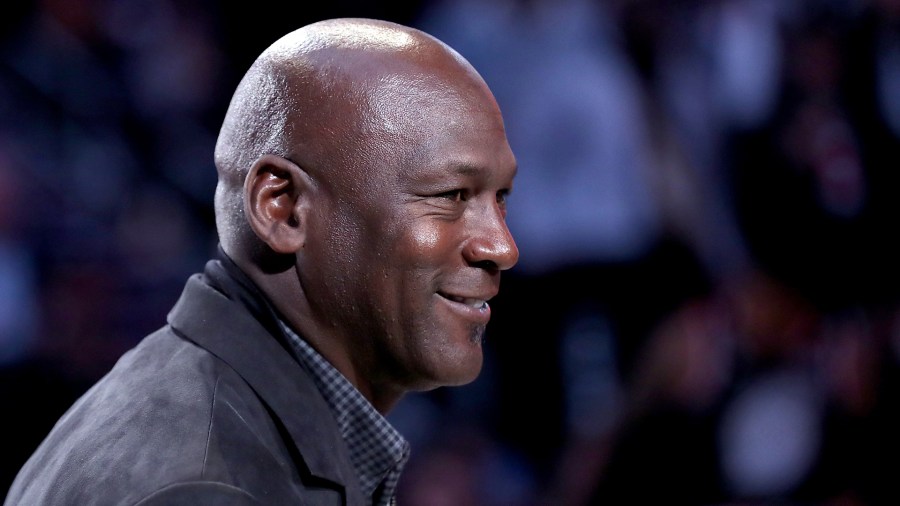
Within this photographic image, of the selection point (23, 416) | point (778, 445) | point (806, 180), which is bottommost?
point (778, 445)

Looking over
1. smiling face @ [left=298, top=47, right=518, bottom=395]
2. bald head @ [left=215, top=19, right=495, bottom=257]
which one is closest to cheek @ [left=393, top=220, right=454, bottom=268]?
smiling face @ [left=298, top=47, right=518, bottom=395]

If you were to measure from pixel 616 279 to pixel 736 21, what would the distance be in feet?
4.50

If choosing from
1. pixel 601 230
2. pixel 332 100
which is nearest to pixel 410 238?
pixel 332 100

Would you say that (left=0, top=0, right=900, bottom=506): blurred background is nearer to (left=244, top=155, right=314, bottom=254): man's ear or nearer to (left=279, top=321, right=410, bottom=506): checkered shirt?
(left=279, top=321, right=410, bottom=506): checkered shirt

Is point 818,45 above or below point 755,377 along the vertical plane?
above

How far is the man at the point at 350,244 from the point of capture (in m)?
1.87

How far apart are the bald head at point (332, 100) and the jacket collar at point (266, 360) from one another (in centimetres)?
11

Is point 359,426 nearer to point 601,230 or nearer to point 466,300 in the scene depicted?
point 466,300

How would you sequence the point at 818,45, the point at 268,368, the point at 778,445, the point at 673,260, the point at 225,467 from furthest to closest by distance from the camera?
the point at 818,45
the point at 673,260
the point at 778,445
the point at 268,368
the point at 225,467

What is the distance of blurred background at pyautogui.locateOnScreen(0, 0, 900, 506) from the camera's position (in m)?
4.62

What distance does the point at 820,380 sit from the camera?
15.8ft

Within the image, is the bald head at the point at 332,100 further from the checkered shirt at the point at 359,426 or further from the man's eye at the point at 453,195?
the checkered shirt at the point at 359,426

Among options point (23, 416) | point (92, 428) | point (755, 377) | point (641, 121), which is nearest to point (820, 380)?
point (755, 377)

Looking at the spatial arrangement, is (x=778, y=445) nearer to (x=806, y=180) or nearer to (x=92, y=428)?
(x=806, y=180)
